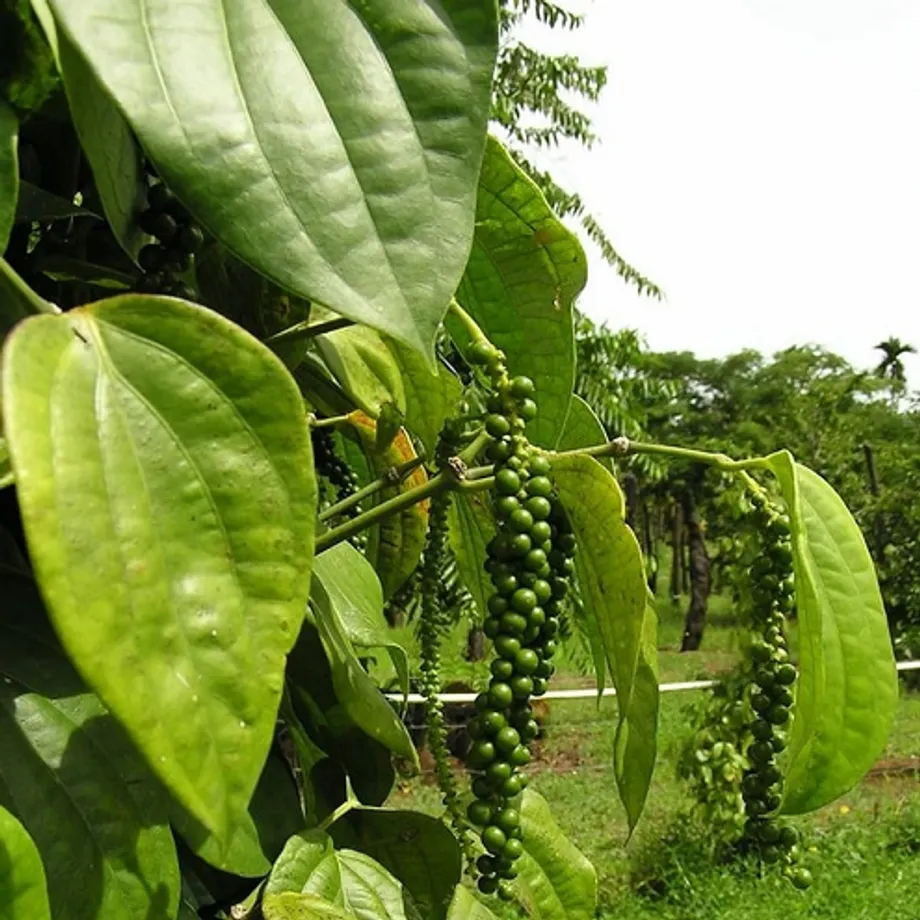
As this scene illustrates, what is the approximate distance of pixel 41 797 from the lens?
11.4 inches

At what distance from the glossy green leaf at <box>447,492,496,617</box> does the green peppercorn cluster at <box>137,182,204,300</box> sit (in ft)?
0.65

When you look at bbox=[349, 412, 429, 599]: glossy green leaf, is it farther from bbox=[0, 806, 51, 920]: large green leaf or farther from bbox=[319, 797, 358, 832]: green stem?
bbox=[0, 806, 51, 920]: large green leaf

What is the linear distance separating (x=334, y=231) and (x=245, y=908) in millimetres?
248

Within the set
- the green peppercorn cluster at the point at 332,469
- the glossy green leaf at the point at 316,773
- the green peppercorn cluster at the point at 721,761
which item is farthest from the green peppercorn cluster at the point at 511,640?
the green peppercorn cluster at the point at 721,761

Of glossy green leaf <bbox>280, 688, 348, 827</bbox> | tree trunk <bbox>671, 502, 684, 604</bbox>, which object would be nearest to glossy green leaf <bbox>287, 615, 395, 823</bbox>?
glossy green leaf <bbox>280, 688, 348, 827</bbox>

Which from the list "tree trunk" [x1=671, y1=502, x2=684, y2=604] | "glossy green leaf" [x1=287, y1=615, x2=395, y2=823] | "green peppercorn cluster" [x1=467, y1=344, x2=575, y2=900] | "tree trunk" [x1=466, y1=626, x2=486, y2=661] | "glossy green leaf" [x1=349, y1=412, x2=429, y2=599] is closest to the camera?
"green peppercorn cluster" [x1=467, y1=344, x2=575, y2=900]

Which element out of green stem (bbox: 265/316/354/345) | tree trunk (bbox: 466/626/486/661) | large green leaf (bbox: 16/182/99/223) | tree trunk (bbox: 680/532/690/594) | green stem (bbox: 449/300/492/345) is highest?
large green leaf (bbox: 16/182/99/223)

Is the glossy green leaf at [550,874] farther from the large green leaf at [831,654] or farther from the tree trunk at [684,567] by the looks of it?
the tree trunk at [684,567]

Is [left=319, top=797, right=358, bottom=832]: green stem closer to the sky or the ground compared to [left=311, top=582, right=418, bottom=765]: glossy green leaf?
closer to the ground

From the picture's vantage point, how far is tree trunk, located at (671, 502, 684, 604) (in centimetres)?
1263

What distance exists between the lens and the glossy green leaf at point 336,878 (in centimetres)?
38

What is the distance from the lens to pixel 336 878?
40 centimetres

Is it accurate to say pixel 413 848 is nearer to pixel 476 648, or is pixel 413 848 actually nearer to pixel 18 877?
pixel 18 877

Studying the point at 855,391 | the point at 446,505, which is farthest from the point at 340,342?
the point at 855,391
